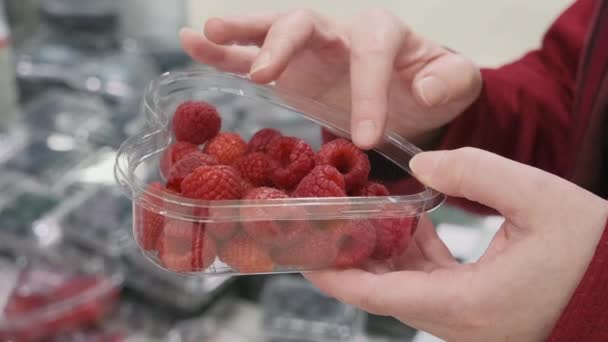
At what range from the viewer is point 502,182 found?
47 centimetres

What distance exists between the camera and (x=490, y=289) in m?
0.48

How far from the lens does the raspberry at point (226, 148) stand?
0.58 metres

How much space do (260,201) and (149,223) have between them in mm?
85

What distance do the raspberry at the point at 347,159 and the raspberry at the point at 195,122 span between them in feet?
0.33

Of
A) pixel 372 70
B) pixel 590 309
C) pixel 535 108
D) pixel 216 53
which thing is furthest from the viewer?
pixel 535 108

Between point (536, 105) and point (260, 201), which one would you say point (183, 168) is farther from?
point (536, 105)

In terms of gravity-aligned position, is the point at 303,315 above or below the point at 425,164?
below

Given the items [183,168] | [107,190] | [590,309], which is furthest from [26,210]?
[590,309]

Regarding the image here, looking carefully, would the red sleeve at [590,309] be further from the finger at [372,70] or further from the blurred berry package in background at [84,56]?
the blurred berry package in background at [84,56]

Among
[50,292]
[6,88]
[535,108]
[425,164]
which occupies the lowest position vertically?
[50,292]

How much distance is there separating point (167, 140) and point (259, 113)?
0.36m

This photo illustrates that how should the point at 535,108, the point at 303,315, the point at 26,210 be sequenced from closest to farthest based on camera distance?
the point at 535,108
the point at 303,315
the point at 26,210

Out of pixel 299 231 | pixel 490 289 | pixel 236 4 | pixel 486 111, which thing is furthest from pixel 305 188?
pixel 236 4

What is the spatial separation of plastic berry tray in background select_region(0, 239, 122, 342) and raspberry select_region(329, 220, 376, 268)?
0.81 m
